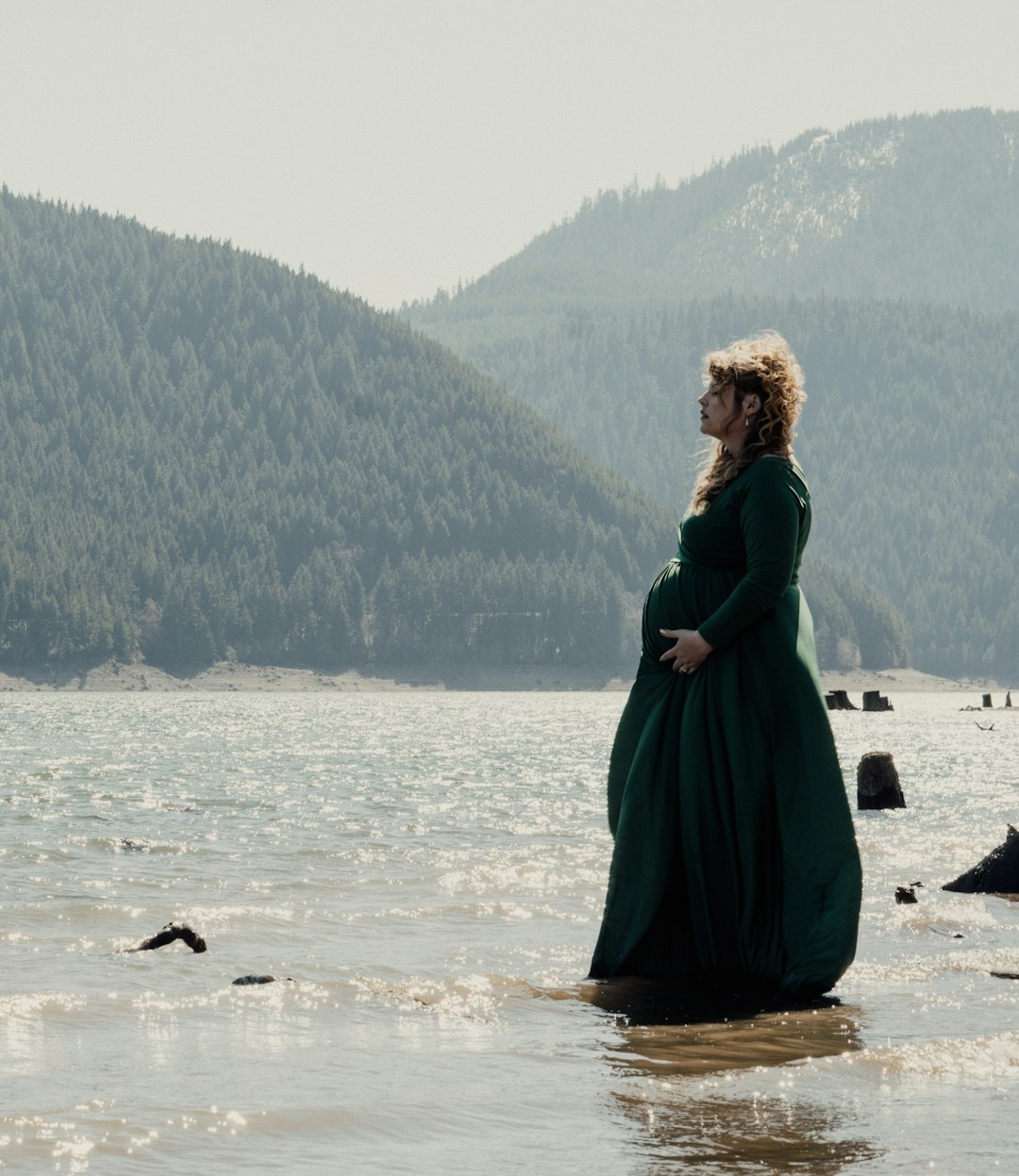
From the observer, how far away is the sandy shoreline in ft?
558

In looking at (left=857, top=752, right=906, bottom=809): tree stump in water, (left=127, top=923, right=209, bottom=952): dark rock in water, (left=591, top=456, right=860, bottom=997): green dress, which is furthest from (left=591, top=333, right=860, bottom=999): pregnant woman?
(left=857, top=752, right=906, bottom=809): tree stump in water

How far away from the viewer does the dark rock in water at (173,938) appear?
9.88 m

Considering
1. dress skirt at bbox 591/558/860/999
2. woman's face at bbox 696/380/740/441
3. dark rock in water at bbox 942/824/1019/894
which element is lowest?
dark rock in water at bbox 942/824/1019/894

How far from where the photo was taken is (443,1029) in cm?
726

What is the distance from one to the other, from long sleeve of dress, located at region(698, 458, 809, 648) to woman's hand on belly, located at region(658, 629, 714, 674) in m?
0.05

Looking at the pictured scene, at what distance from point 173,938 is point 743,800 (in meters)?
3.78

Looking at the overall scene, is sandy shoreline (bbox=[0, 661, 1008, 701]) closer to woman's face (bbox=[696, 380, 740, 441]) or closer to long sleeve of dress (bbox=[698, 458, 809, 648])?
woman's face (bbox=[696, 380, 740, 441])

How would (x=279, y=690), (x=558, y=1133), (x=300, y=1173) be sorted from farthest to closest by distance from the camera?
(x=279, y=690) → (x=558, y=1133) → (x=300, y=1173)

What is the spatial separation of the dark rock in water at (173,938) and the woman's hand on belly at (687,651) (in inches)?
137

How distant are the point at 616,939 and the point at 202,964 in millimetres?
2595

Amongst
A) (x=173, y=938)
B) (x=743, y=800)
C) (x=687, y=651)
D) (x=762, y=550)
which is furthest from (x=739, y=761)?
(x=173, y=938)

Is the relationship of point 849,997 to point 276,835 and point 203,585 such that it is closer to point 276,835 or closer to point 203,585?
point 276,835

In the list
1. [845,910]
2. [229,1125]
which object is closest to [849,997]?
[845,910]

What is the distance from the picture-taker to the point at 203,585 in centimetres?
19038
